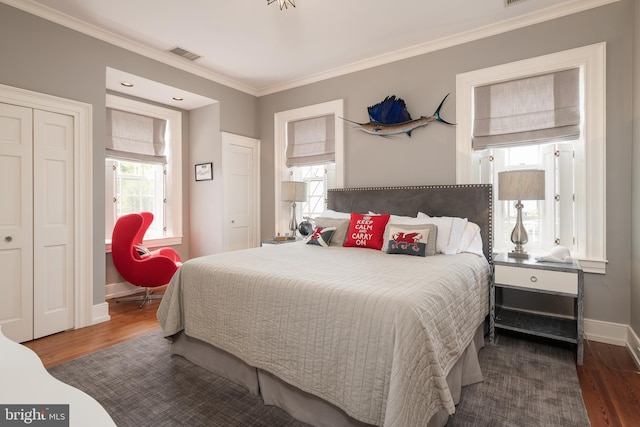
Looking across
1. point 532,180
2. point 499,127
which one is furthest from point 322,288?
point 499,127

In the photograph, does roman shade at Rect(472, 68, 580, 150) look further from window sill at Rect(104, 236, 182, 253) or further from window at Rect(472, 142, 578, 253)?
window sill at Rect(104, 236, 182, 253)

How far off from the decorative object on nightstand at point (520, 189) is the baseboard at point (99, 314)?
3.82 meters

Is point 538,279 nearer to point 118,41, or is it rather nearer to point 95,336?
point 95,336

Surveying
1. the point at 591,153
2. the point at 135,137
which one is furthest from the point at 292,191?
the point at 591,153

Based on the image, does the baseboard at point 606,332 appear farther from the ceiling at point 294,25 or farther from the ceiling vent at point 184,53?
the ceiling vent at point 184,53

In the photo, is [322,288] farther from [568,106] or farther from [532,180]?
[568,106]

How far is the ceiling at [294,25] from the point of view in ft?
9.27

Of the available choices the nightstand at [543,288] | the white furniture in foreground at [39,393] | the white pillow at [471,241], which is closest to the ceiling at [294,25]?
the white pillow at [471,241]

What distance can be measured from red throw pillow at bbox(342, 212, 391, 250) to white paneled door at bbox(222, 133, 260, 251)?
6.43 feet

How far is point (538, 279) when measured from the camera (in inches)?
99.9

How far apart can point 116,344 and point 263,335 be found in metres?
1.66

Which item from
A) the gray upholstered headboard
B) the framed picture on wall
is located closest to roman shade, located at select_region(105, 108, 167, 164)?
the framed picture on wall

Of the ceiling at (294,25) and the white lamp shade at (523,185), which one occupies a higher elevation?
the ceiling at (294,25)

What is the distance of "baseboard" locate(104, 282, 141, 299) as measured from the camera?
13.3 feet
